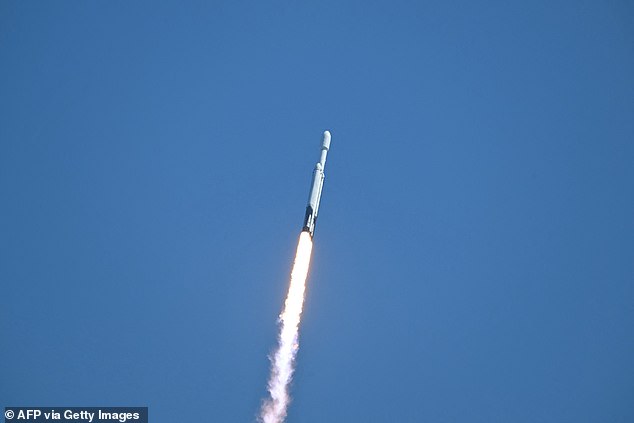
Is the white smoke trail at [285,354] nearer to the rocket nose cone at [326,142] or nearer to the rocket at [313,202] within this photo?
the rocket at [313,202]

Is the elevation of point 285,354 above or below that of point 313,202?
below

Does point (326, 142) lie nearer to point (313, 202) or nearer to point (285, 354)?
point (313, 202)

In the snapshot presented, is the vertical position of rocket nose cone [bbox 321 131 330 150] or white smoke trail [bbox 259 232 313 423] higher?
rocket nose cone [bbox 321 131 330 150]

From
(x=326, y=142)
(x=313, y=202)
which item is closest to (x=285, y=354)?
(x=313, y=202)

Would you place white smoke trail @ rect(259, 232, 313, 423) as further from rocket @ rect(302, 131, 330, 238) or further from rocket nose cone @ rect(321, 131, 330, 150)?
rocket nose cone @ rect(321, 131, 330, 150)

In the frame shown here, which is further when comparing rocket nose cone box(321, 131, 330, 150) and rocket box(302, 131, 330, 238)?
rocket nose cone box(321, 131, 330, 150)

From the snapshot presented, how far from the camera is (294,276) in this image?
131 ft

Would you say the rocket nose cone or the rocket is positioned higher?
the rocket nose cone

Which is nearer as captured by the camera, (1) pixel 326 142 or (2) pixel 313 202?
(2) pixel 313 202

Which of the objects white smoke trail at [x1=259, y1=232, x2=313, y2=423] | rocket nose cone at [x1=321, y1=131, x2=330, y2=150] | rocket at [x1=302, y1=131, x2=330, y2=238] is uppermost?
rocket nose cone at [x1=321, y1=131, x2=330, y2=150]

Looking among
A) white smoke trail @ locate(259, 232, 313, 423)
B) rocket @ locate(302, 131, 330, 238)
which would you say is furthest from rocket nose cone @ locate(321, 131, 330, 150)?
white smoke trail @ locate(259, 232, 313, 423)

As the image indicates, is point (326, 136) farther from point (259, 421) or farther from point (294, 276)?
point (259, 421)

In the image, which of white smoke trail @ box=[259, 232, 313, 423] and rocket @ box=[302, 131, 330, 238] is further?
white smoke trail @ box=[259, 232, 313, 423]

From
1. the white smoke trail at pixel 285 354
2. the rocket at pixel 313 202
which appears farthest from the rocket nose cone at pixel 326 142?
the white smoke trail at pixel 285 354
